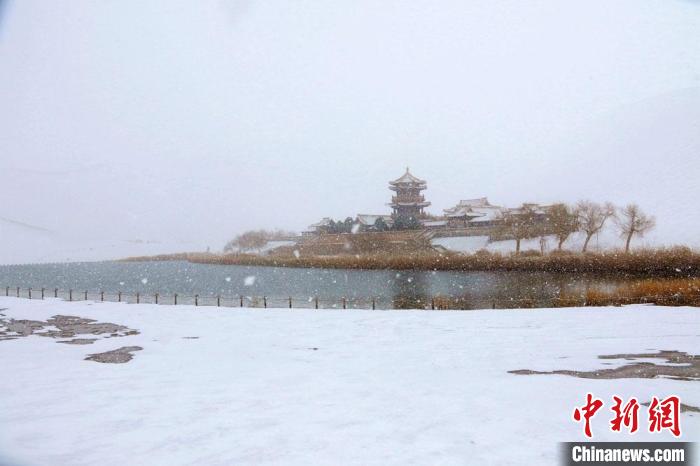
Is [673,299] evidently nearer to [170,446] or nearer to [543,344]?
[543,344]

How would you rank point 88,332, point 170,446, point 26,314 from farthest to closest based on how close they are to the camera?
1. point 26,314
2. point 88,332
3. point 170,446

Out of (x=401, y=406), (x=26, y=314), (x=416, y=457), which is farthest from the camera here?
(x=26, y=314)

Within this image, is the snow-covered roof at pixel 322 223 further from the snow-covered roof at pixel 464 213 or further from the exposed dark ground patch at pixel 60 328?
the exposed dark ground patch at pixel 60 328

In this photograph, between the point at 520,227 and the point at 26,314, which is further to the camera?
the point at 520,227

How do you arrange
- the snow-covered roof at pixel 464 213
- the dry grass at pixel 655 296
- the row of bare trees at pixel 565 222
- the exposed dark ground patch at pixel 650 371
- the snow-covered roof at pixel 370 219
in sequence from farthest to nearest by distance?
the snow-covered roof at pixel 370 219 < the snow-covered roof at pixel 464 213 < the row of bare trees at pixel 565 222 < the dry grass at pixel 655 296 < the exposed dark ground patch at pixel 650 371

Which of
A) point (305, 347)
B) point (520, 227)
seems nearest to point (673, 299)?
point (305, 347)

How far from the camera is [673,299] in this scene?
65.1 ft

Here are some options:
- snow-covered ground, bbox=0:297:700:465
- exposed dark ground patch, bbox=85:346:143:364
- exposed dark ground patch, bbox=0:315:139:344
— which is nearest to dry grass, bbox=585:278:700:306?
snow-covered ground, bbox=0:297:700:465

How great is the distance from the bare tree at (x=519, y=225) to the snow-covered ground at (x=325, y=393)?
165 ft

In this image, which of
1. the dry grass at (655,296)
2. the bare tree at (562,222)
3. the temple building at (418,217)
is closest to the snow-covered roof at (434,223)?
the temple building at (418,217)

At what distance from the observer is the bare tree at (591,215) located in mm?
64338

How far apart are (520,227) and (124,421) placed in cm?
6319

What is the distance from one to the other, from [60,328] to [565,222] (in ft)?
199

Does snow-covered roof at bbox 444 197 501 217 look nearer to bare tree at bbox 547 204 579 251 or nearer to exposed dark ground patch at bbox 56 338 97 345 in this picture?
bare tree at bbox 547 204 579 251
